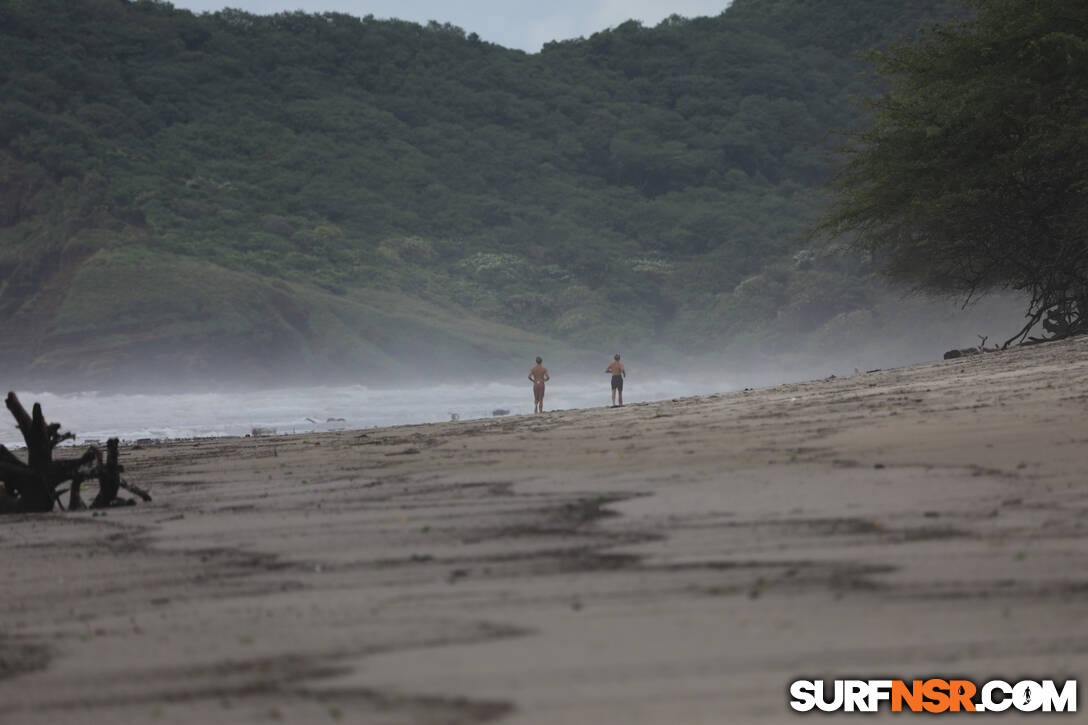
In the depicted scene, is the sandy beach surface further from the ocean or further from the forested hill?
the forested hill

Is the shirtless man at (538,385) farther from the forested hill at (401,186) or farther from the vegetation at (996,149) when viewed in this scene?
the forested hill at (401,186)

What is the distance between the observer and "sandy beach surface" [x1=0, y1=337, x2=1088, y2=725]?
2881 mm

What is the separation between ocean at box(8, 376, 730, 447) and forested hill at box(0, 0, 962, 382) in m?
8.90

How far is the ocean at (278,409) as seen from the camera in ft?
87.3

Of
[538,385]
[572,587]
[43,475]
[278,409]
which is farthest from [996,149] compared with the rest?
[278,409]

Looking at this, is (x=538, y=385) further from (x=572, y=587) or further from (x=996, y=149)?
(x=572, y=587)

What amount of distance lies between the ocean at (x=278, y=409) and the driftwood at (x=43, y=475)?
11840 millimetres

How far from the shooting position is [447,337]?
71.5 m

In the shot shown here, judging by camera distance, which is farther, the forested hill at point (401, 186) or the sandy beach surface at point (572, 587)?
the forested hill at point (401, 186)

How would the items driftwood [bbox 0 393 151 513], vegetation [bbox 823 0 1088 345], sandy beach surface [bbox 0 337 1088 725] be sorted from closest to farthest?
1. sandy beach surface [bbox 0 337 1088 725]
2. driftwood [bbox 0 393 151 513]
3. vegetation [bbox 823 0 1088 345]

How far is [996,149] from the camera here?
65.0 ft

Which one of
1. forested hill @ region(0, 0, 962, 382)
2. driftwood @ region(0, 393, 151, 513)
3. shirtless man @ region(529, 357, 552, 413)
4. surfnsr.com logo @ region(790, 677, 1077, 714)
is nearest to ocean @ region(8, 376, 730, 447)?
shirtless man @ region(529, 357, 552, 413)

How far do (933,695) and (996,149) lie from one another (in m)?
18.9

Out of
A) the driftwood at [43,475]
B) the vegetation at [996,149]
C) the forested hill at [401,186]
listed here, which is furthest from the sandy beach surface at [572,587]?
the forested hill at [401,186]
